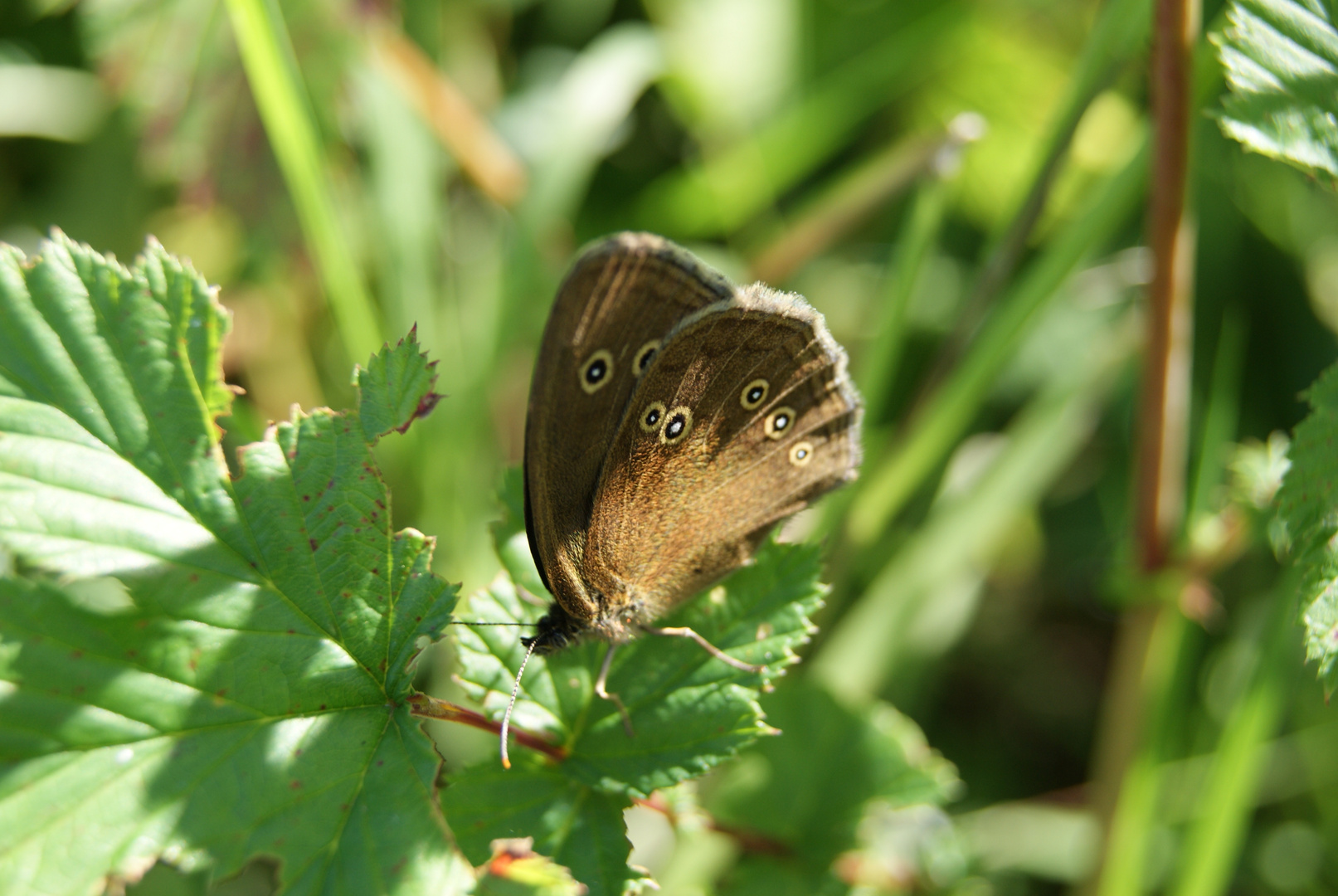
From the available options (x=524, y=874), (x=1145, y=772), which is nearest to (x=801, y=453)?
(x=524, y=874)

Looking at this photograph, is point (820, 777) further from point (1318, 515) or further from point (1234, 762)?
point (1318, 515)

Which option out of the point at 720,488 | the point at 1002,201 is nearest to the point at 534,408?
the point at 720,488

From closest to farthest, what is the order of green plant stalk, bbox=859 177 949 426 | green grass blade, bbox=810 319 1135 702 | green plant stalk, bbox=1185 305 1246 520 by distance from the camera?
green plant stalk, bbox=1185 305 1246 520
green plant stalk, bbox=859 177 949 426
green grass blade, bbox=810 319 1135 702

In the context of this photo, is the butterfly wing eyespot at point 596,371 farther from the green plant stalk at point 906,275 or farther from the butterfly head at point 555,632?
the green plant stalk at point 906,275

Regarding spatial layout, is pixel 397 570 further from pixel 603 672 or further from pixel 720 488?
pixel 720 488

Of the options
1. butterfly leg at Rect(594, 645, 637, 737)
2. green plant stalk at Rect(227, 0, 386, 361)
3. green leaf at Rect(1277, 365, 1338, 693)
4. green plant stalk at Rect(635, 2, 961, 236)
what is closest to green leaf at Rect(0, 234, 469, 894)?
butterfly leg at Rect(594, 645, 637, 737)

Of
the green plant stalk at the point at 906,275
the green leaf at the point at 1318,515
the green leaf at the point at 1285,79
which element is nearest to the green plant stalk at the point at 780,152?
the green plant stalk at the point at 906,275

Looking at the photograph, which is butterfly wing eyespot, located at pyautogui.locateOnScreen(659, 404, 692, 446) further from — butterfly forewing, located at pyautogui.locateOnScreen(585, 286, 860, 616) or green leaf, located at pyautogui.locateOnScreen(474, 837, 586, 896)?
green leaf, located at pyautogui.locateOnScreen(474, 837, 586, 896)
